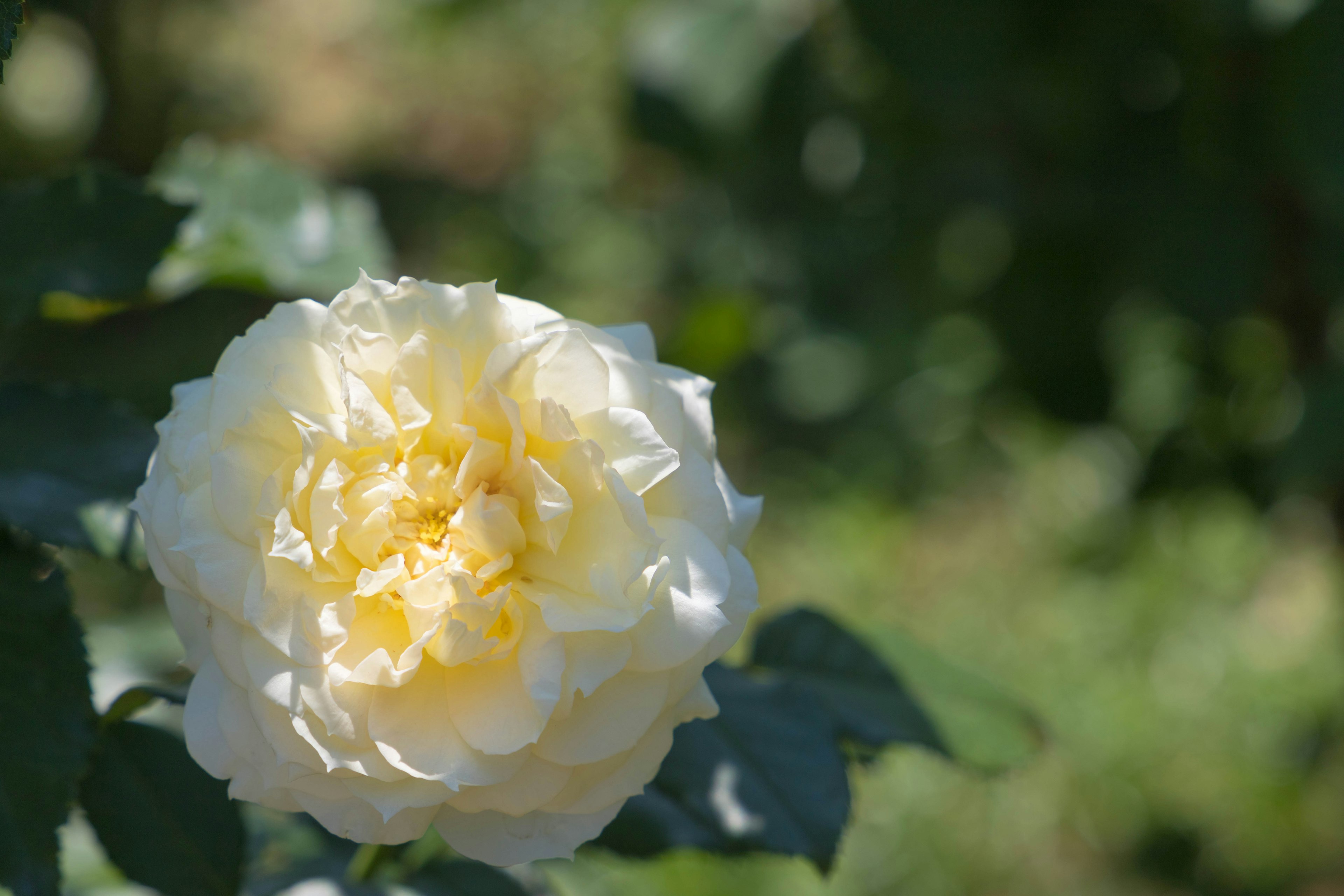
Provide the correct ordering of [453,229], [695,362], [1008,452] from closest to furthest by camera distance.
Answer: [695,362], [1008,452], [453,229]

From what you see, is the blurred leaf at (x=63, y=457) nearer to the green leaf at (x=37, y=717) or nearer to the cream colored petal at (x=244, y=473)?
the green leaf at (x=37, y=717)

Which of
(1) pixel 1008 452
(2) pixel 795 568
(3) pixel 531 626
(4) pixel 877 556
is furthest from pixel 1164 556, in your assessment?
(3) pixel 531 626

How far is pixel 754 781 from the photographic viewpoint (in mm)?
637

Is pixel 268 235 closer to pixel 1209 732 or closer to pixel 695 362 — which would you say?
pixel 695 362

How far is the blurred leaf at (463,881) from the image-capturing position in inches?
27.0

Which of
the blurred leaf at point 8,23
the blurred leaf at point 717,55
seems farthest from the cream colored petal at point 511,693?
the blurred leaf at point 717,55

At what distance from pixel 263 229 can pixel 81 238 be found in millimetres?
138

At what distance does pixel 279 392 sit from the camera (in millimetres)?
462

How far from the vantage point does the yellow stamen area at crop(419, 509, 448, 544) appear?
0.49 meters

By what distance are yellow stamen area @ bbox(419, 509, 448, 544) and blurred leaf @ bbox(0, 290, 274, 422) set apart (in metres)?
0.32

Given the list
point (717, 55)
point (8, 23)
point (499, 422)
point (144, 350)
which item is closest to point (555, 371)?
point (499, 422)

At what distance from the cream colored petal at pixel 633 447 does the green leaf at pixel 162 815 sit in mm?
315

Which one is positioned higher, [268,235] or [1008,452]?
[268,235]

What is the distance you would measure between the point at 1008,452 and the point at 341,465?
238cm
